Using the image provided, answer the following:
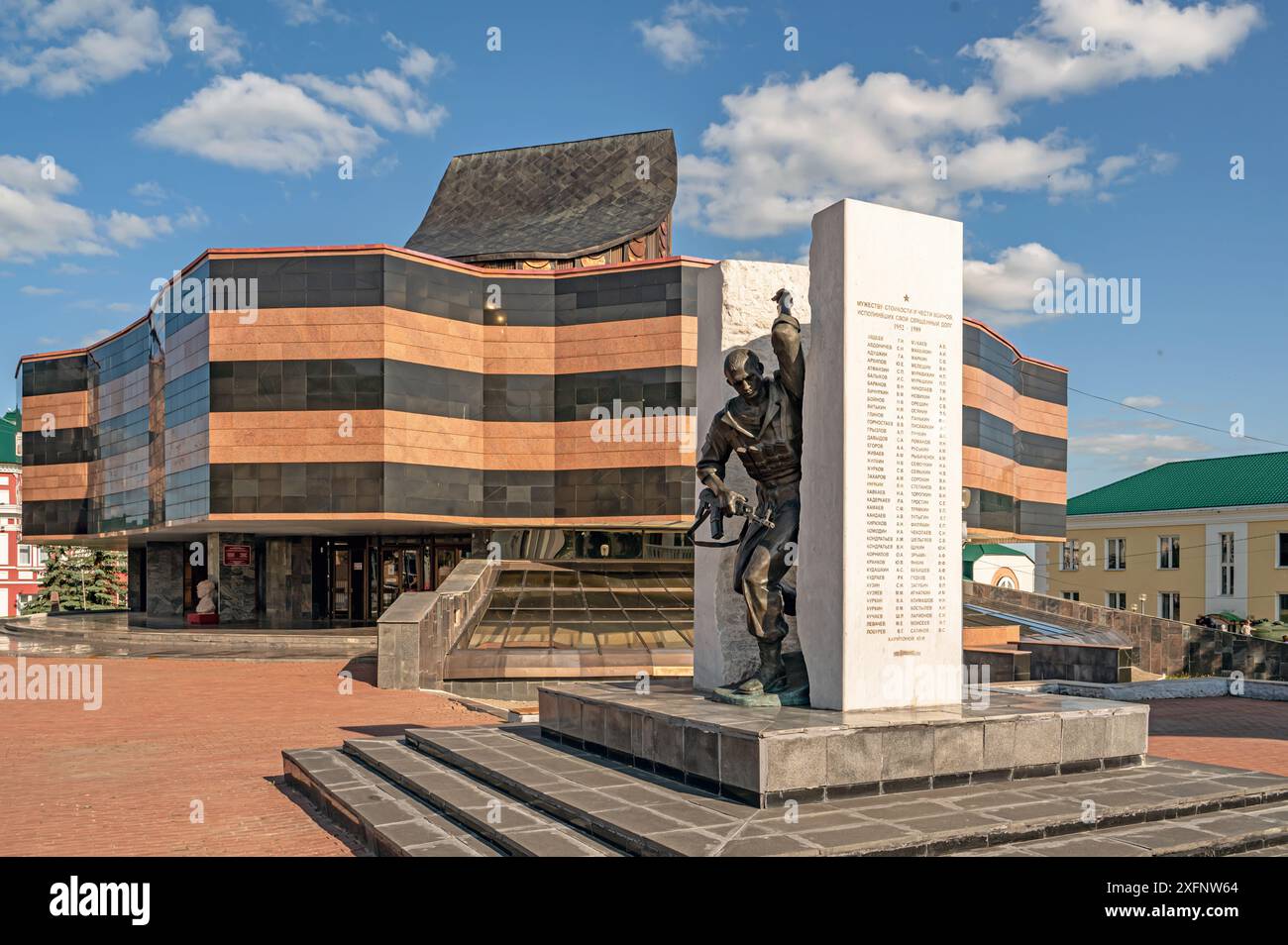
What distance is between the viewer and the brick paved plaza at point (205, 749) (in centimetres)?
823

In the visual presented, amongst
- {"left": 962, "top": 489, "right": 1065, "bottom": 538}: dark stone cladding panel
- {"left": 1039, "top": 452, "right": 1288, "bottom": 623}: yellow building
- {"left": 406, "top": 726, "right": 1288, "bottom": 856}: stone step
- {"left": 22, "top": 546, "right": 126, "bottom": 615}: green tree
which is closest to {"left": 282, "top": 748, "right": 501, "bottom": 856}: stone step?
{"left": 406, "top": 726, "right": 1288, "bottom": 856}: stone step

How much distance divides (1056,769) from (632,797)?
3.48 m

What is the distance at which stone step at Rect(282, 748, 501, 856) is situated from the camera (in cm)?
689

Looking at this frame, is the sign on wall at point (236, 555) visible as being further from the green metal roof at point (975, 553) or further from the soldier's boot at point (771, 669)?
the green metal roof at point (975, 553)

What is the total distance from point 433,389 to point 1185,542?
4552 centimetres

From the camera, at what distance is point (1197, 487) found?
57219mm

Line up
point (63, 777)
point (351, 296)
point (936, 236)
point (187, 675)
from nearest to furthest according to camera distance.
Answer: point (936, 236)
point (63, 777)
point (187, 675)
point (351, 296)

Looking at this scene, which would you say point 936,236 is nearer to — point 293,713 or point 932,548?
point 932,548

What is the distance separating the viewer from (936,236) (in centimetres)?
831

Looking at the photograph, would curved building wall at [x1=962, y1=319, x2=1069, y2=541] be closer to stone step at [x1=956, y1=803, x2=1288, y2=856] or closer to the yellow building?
the yellow building

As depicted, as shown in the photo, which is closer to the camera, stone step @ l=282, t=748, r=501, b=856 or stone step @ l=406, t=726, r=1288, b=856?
stone step @ l=406, t=726, r=1288, b=856

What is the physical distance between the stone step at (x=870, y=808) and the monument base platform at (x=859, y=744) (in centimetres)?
11

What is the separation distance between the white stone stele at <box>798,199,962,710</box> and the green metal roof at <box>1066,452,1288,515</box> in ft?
174
